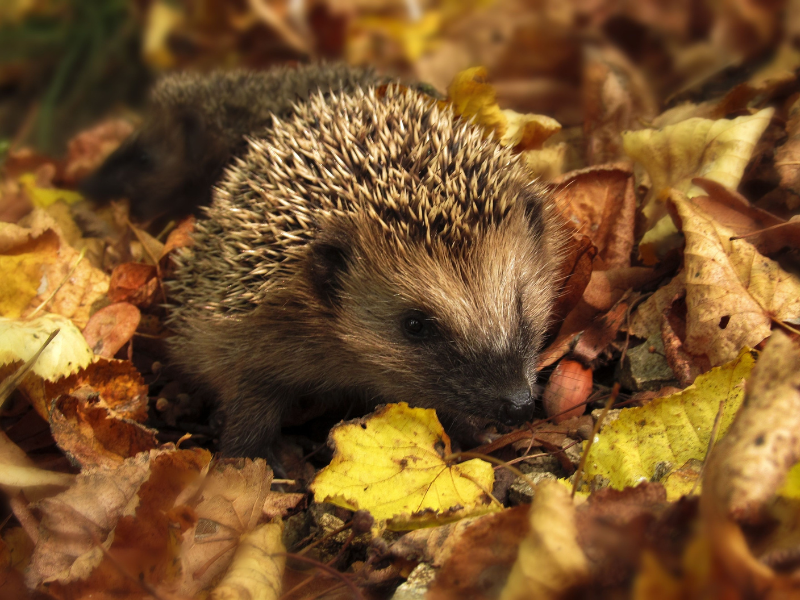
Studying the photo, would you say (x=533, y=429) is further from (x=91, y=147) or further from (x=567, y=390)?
(x=91, y=147)

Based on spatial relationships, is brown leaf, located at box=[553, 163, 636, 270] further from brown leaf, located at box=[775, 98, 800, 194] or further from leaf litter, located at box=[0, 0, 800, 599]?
brown leaf, located at box=[775, 98, 800, 194]

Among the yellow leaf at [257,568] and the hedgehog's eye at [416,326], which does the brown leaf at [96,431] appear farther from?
the hedgehog's eye at [416,326]

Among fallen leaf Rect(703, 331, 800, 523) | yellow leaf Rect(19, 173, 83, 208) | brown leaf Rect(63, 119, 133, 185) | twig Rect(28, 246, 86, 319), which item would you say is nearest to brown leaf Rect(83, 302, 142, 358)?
twig Rect(28, 246, 86, 319)

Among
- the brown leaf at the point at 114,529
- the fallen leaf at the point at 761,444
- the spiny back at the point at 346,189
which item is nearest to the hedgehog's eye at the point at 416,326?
the spiny back at the point at 346,189

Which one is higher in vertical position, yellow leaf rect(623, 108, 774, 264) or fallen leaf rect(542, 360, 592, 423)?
yellow leaf rect(623, 108, 774, 264)

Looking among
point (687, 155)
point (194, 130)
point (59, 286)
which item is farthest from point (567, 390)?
point (194, 130)

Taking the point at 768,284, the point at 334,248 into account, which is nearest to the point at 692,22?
the point at 768,284
